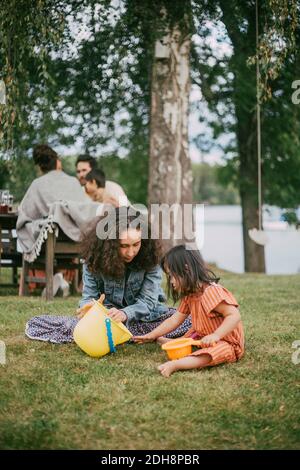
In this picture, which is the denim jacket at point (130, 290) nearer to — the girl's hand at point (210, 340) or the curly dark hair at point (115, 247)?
the curly dark hair at point (115, 247)

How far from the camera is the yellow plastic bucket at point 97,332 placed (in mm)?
3865

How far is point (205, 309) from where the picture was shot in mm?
3859

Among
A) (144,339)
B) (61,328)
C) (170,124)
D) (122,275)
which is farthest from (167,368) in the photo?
(170,124)

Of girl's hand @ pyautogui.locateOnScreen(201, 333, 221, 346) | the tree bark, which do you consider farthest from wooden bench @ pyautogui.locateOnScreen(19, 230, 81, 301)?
the tree bark

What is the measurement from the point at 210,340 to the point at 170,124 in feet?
15.9

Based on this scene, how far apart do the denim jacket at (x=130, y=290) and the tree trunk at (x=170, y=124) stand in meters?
3.59

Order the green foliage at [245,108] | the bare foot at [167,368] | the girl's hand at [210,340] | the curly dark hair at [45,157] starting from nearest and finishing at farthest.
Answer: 1. the bare foot at [167,368]
2. the girl's hand at [210,340]
3. the curly dark hair at [45,157]
4. the green foliage at [245,108]

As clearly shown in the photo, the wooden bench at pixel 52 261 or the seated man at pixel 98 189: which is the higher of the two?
the seated man at pixel 98 189

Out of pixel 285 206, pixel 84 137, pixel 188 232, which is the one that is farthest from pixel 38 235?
pixel 285 206

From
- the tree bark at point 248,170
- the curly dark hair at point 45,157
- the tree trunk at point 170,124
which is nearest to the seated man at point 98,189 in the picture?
the curly dark hair at point 45,157

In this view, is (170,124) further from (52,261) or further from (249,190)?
(249,190)

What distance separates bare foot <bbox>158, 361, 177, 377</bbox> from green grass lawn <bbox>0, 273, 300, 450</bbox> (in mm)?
47
